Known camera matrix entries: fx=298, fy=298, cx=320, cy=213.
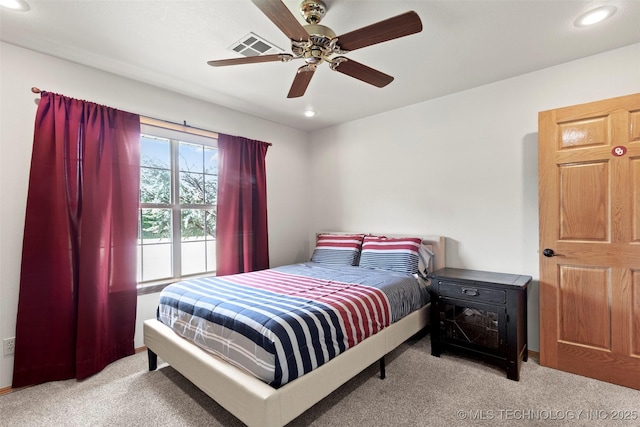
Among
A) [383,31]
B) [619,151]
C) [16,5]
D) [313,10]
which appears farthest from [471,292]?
[16,5]

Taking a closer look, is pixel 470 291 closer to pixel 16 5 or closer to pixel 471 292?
pixel 471 292

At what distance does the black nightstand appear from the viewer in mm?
2209

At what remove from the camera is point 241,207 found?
3.44m

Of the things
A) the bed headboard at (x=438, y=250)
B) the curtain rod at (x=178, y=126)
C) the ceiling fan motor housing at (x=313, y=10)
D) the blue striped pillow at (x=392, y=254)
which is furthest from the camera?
the bed headboard at (x=438, y=250)

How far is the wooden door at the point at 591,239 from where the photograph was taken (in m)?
2.07

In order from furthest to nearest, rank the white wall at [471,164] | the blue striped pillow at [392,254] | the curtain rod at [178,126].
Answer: the blue striped pillow at [392,254] → the curtain rod at [178,126] → the white wall at [471,164]

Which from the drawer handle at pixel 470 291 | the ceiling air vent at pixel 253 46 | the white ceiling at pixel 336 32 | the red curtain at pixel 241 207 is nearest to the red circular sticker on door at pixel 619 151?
the white ceiling at pixel 336 32

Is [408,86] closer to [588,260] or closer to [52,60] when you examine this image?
[588,260]

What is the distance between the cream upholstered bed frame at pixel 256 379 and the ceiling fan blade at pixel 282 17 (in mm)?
1820

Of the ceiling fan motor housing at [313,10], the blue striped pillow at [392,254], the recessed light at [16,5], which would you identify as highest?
the recessed light at [16,5]

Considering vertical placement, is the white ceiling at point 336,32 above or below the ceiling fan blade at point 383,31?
above

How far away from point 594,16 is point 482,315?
2257 millimetres

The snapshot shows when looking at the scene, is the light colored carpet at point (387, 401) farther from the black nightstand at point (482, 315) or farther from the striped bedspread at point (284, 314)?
the striped bedspread at point (284, 314)

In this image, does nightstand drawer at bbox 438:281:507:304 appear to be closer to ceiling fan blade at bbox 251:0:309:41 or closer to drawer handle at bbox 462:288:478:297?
drawer handle at bbox 462:288:478:297
